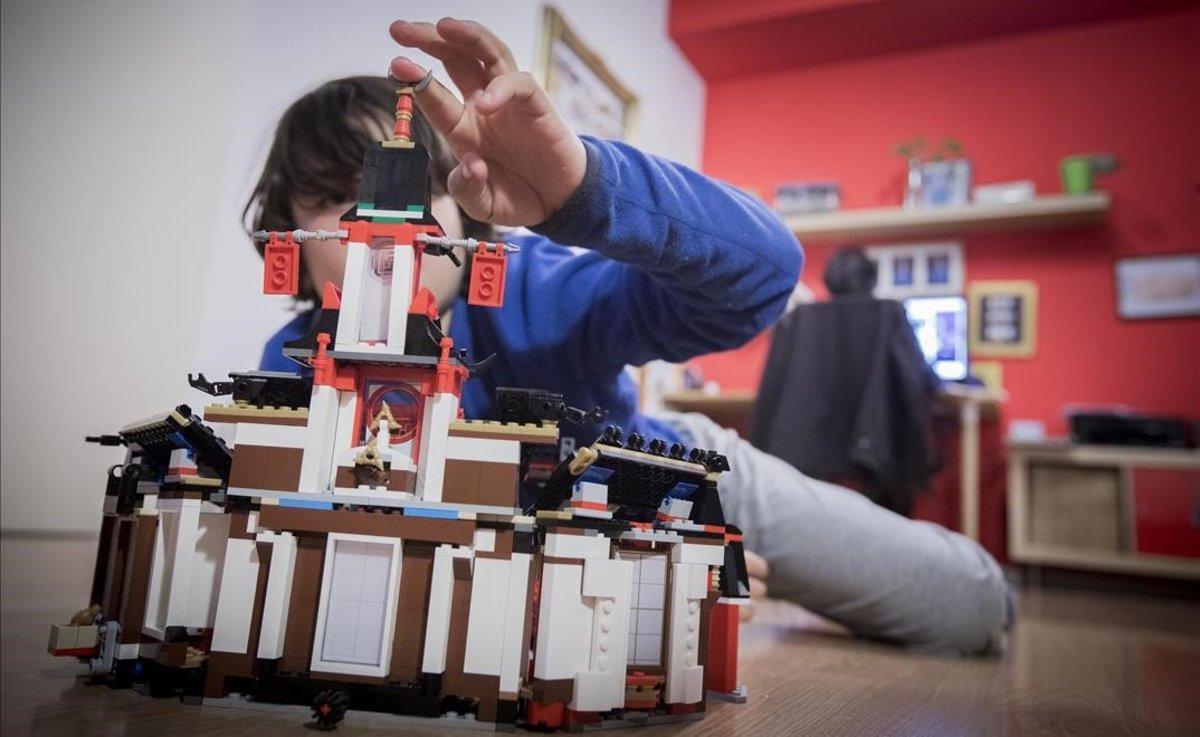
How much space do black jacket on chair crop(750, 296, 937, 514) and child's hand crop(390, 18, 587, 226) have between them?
1.66 m

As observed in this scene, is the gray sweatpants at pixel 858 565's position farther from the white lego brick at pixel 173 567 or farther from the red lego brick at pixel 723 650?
the white lego brick at pixel 173 567

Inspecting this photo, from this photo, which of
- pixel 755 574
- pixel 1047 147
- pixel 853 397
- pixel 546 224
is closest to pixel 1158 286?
pixel 1047 147

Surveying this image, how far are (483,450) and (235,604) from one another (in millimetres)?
161

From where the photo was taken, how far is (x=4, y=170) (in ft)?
1.99

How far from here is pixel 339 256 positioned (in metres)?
0.50

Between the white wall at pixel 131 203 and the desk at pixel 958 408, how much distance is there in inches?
70.2

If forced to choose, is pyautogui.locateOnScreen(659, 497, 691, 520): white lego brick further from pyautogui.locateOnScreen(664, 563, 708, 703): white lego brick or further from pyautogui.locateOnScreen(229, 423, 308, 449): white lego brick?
pyautogui.locateOnScreen(229, 423, 308, 449): white lego brick

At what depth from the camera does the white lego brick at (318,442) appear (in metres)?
0.46

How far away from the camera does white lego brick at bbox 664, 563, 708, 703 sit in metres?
0.50

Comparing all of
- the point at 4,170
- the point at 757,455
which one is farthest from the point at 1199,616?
the point at 4,170

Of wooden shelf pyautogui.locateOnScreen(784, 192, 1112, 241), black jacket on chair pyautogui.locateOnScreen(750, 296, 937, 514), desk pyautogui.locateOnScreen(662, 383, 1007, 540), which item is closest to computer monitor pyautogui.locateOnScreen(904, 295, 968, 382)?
wooden shelf pyautogui.locateOnScreen(784, 192, 1112, 241)

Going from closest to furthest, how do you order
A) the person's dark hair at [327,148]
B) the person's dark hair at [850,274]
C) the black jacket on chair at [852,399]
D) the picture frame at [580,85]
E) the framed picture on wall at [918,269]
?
the person's dark hair at [327,148], the picture frame at [580,85], the black jacket on chair at [852,399], the person's dark hair at [850,274], the framed picture on wall at [918,269]

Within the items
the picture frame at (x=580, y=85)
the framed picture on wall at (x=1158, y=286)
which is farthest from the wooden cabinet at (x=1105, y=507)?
the picture frame at (x=580, y=85)

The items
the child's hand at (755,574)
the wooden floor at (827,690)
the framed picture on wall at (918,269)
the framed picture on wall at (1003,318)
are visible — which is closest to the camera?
the wooden floor at (827,690)
